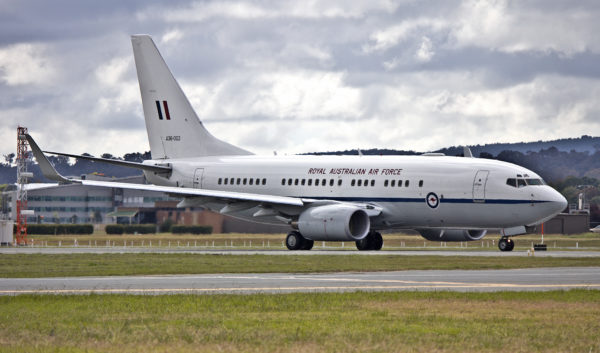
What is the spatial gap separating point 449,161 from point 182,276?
74.0 feet

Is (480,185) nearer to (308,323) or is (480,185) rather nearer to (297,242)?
(297,242)

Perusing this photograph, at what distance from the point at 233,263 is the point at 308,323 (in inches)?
779

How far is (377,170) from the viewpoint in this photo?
171 ft

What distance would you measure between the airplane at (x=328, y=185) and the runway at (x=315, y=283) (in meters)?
16.1

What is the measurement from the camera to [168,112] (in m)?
61.4

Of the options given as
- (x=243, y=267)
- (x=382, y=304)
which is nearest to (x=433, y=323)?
(x=382, y=304)

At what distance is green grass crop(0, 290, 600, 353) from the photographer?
1509cm

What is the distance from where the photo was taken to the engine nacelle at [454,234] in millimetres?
51656

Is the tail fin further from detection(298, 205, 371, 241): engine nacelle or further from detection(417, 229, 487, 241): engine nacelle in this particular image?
detection(417, 229, 487, 241): engine nacelle

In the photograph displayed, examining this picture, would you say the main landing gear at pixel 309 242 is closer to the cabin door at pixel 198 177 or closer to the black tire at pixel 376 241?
the black tire at pixel 376 241

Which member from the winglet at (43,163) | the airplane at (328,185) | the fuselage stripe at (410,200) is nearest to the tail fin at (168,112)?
the airplane at (328,185)

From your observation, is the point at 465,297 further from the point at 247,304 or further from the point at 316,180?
the point at 316,180

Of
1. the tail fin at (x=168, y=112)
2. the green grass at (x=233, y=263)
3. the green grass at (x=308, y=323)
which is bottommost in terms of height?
the green grass at (x=308, y=323)

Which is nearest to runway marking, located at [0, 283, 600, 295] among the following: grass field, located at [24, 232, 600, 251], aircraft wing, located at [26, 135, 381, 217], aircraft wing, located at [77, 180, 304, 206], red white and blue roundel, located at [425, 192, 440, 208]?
red white and blue roundel, located at [425, 192, 440, 208]
